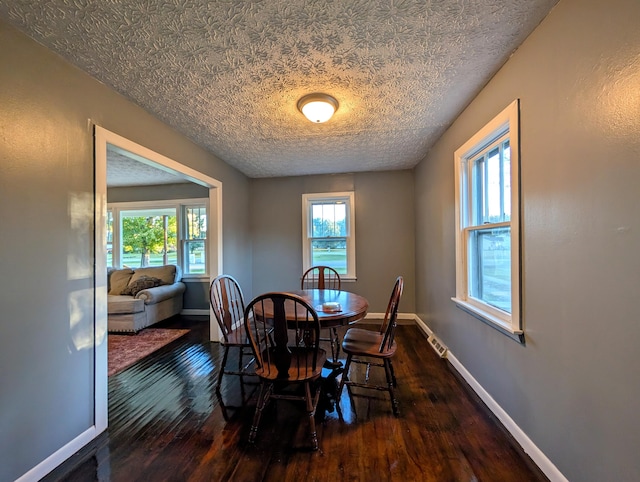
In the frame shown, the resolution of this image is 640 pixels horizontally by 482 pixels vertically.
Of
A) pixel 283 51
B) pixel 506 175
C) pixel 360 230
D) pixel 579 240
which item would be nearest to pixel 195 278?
pixel 360 230

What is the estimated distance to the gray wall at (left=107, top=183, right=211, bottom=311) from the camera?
4.95 m

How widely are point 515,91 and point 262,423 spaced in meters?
2.73

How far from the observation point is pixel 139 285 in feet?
14.0

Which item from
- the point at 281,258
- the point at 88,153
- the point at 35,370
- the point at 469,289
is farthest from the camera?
the point at 281,258

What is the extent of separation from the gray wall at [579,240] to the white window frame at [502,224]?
59 mm

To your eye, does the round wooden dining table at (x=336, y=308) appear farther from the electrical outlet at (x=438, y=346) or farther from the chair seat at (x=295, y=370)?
the electrical outlet at (x=438, y=346)

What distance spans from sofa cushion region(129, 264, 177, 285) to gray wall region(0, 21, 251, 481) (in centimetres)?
309

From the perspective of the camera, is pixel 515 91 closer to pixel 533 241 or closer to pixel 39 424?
pixel 533 241

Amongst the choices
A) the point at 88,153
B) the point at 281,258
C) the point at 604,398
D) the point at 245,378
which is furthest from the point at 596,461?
the point at 281,258

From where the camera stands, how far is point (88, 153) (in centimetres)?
178

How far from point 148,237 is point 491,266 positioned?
221 inches

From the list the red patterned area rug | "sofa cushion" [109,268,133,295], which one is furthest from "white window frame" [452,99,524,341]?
"sofa cushion" [109,268,133,295]

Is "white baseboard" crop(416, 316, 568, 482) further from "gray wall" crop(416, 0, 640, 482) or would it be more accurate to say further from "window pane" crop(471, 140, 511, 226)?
"window pane" crop(471, 140, 511, 226)

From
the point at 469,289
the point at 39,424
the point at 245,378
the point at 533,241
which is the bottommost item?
the point at 245,378
